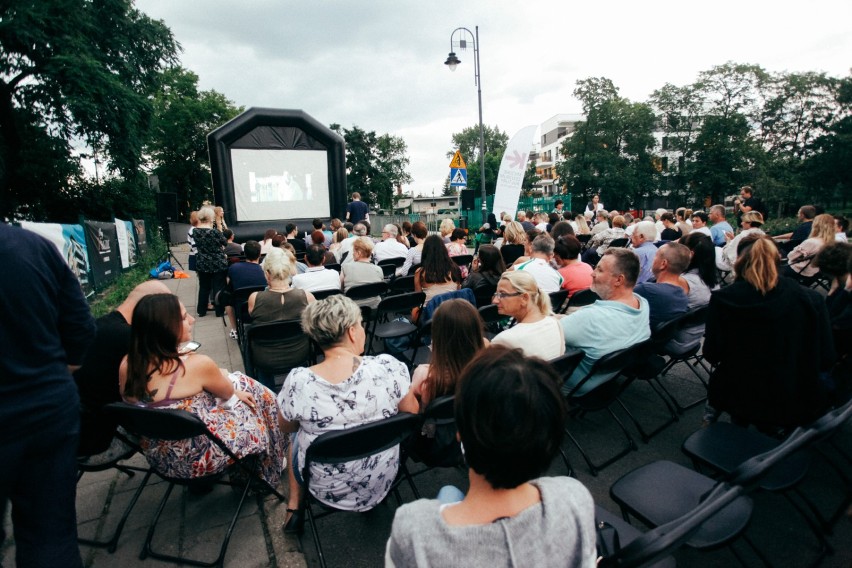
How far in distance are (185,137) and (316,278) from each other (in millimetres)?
36554

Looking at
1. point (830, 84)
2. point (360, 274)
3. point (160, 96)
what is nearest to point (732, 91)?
point (830, 84)

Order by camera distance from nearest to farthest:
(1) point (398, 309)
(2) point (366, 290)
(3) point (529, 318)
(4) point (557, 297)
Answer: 1. (3) point (529, 318)
2. (4) point (557, 297)
3. (1) point (398, 309)
4. (2) point (366, 290)

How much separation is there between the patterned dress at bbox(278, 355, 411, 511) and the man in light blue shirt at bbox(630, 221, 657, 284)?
4.30 meters

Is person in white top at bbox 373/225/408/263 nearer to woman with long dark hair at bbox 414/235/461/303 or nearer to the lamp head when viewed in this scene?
woman with long dark hair at bbox 414/235/461/303

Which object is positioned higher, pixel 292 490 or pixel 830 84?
pixel 830 84

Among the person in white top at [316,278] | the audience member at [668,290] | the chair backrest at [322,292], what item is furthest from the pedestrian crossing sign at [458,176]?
the audience member at [668,290]

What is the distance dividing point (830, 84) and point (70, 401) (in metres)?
48.3

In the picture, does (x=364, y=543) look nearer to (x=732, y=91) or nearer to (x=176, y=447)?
(x=176, y=447)

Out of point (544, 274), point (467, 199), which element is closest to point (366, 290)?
point (544, 274)

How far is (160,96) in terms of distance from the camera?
33750mm

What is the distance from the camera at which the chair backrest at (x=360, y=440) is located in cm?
167

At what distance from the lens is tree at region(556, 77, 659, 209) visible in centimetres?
3659

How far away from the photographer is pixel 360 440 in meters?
1.75

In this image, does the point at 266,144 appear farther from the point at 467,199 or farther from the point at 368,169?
the point at 368,169
